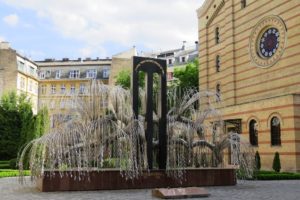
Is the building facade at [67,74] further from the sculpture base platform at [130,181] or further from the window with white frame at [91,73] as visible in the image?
the sculpture base platform at [130,181]

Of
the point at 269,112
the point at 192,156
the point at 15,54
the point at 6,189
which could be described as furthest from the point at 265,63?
the point at 15,54

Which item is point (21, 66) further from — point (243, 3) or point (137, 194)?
point (137, 194)

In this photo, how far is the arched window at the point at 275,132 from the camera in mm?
27384

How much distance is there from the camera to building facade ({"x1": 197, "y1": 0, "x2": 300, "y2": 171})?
26.8 m

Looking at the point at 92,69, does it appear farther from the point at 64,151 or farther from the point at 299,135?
the point at 64,151

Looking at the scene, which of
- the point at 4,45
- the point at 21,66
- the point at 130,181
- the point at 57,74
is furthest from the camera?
the point at 57,74

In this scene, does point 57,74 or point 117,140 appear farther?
point 57,74

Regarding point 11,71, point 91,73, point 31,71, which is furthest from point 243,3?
point 31,71

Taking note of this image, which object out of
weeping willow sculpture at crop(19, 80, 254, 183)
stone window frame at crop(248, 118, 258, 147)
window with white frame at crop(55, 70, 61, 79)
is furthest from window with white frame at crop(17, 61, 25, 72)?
weeping willow sculpture at crop(19, 80, 254, 183)

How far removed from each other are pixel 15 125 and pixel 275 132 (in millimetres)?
22419

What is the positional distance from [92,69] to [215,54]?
3407cm

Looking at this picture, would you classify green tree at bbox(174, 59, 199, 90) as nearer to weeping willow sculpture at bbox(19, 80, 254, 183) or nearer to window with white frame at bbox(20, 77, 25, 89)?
window with white frame at bbox(20, 77, 25, 89)

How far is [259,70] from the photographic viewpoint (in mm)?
31578

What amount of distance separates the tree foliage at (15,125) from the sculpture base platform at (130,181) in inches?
794
